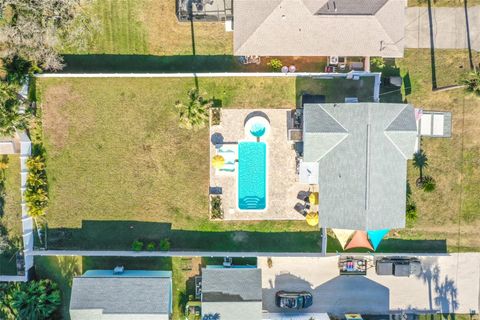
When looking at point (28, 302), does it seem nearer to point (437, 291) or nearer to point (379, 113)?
point (379, 113)

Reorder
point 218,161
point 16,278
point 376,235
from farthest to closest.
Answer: point 16,278 < point 218,161 < point 376,235

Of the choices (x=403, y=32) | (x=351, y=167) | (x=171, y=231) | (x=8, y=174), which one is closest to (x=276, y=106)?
(x=351, y=167)

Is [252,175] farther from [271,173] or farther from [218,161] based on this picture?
[218,161]

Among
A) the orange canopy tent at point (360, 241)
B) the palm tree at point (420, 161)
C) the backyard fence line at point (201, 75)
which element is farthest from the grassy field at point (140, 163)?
the palm tree at point (420, 161)

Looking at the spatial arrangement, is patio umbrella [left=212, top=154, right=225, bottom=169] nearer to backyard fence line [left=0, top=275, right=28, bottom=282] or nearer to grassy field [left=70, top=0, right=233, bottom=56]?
grassy field [left=70, top=0, right=233, bottom=56]

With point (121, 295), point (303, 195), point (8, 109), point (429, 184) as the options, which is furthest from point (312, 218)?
point (8, 109)

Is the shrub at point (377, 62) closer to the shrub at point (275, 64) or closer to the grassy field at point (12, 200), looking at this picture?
the shrub at point (275, 64)

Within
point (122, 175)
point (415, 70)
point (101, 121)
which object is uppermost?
point (415, 70)
